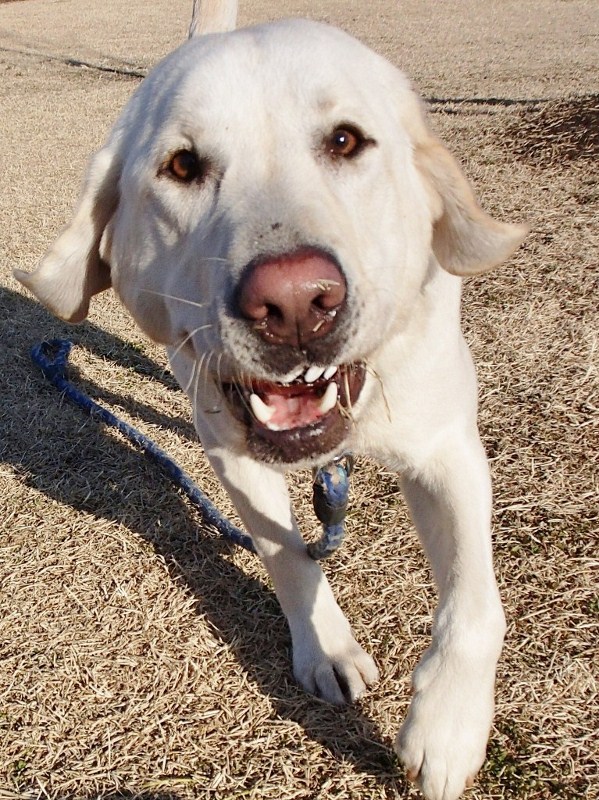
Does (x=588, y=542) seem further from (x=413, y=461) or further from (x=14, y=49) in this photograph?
(x=14, y=49)

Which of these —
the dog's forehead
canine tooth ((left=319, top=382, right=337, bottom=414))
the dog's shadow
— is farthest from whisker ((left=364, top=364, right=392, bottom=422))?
the dog's shadow

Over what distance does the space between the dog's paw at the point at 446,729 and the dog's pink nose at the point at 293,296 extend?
901 millimetres

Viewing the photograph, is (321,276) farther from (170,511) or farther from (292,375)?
(170,511)

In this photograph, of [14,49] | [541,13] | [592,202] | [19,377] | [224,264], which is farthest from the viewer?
[14,49]

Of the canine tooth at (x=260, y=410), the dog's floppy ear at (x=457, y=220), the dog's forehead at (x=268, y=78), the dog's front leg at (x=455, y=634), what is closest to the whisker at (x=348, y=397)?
the canine tooth at (x=260, y=410)

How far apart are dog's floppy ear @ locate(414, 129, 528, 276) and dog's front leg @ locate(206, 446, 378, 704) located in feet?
2.48

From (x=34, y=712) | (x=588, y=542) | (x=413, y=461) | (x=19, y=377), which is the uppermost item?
(x=413, y=461)

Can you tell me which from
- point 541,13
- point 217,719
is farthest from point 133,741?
point 541,13

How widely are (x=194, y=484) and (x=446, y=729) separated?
153 centimetres

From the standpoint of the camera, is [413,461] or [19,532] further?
[19,532]

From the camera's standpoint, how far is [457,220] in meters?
1.98

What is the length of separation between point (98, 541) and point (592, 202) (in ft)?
12.7

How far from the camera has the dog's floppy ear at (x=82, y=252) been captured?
6.82 ft

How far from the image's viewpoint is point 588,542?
260 cm
